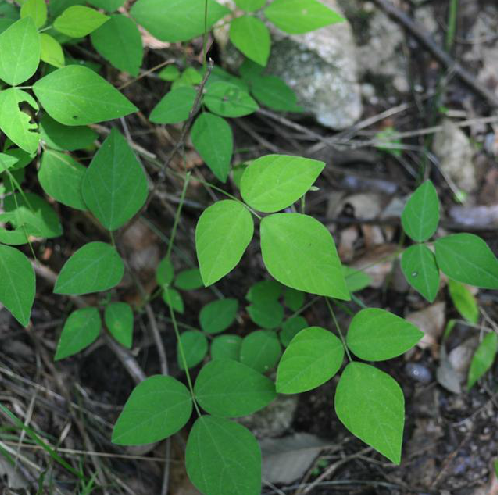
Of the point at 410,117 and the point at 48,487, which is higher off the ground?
the point at 410,117

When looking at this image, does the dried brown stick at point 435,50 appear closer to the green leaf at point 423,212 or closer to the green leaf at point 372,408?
the green leaf at point 423,212

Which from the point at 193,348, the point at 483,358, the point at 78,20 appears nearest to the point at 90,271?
the point at 193,348

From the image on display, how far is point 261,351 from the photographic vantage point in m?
1.65

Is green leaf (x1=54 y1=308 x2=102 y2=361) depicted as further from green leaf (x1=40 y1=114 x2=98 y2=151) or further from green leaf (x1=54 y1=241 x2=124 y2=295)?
green leaf (x1=40 y1=114 x2=98 y2=151)

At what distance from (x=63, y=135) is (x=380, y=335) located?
1089mm

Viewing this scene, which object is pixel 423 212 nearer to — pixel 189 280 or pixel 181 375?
pixel 189 280

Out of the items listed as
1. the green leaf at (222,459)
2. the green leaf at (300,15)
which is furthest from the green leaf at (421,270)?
the green leaf at (300,15)

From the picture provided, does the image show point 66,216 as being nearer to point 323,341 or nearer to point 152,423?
point 152,423

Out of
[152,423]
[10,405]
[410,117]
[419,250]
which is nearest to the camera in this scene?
[152,423]

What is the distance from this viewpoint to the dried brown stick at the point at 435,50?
8.09ft

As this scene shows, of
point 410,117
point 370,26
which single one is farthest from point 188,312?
point 370,26

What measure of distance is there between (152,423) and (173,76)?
3.87 feet

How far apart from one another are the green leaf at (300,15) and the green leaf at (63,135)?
0.70 metres

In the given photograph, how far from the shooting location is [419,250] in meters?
1.55
